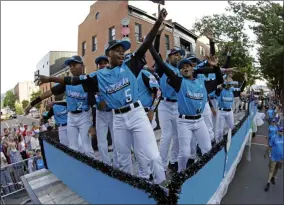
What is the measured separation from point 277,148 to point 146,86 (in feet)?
21.2

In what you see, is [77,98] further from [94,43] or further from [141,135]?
[94,43]

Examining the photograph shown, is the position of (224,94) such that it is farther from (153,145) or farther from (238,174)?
(153,145)

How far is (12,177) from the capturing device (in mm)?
10344

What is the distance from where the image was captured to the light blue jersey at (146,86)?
15.7ft

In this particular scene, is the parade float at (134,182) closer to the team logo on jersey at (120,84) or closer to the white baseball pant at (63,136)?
the white baseball pant at (63,136)

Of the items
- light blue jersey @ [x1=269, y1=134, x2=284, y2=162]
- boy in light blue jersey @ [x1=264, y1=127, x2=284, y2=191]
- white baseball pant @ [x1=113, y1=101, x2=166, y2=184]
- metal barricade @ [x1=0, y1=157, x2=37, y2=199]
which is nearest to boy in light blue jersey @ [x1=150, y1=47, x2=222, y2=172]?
white baseball pant @ [x1=113, y1=101, x2=166, y2=184]

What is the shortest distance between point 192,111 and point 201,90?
0.42m

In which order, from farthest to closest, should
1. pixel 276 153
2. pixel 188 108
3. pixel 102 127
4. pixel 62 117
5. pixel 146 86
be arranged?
pixel 276 153
pixel 62 117
pixel 102 127
pixel 146 86
pixel 188 108

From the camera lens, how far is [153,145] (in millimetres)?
3512

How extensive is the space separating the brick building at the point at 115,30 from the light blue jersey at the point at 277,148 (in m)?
12.5

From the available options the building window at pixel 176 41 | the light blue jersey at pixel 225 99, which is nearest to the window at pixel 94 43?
the building window at pixel 176 41

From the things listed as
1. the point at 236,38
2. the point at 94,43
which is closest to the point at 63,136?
the point at 94,43

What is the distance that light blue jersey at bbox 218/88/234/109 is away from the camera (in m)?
8.20

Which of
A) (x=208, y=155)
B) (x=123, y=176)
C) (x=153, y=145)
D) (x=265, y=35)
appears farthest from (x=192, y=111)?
(x=265, y=35)
